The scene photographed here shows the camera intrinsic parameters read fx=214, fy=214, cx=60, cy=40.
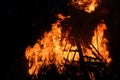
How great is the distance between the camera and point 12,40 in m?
11.7

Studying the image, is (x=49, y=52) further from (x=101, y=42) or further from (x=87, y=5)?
(x=87, y=5)

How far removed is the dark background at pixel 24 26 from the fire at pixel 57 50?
0.43 m

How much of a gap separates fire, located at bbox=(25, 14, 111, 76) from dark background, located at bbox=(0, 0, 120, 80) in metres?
0.43

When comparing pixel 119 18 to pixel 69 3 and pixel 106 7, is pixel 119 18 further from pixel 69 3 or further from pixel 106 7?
pixel 69 3

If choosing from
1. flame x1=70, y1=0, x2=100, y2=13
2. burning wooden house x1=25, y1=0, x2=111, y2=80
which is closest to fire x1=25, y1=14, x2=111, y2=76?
burning wooden house x1=25, y1=0, x2=111, y2=80

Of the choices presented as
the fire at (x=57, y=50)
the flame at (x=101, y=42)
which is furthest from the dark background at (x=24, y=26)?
the fire at (x=57, y=50)

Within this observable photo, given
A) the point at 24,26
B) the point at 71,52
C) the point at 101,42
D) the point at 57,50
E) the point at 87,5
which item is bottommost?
the point at 71,52

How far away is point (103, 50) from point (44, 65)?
274cm

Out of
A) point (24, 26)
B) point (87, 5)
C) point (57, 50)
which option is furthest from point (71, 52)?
point (24, 26)

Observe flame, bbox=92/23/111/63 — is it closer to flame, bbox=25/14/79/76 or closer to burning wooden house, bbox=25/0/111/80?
burning wooden house, bbox=25/0/111/80

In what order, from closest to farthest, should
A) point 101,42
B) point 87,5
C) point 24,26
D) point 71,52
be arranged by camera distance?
point 71,52 < point 101,42 < point 87,5 < point 24,26

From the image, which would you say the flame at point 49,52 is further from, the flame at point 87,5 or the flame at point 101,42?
the flame at point 87,5

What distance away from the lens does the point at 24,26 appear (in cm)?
1205

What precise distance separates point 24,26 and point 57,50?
10.5 ft
